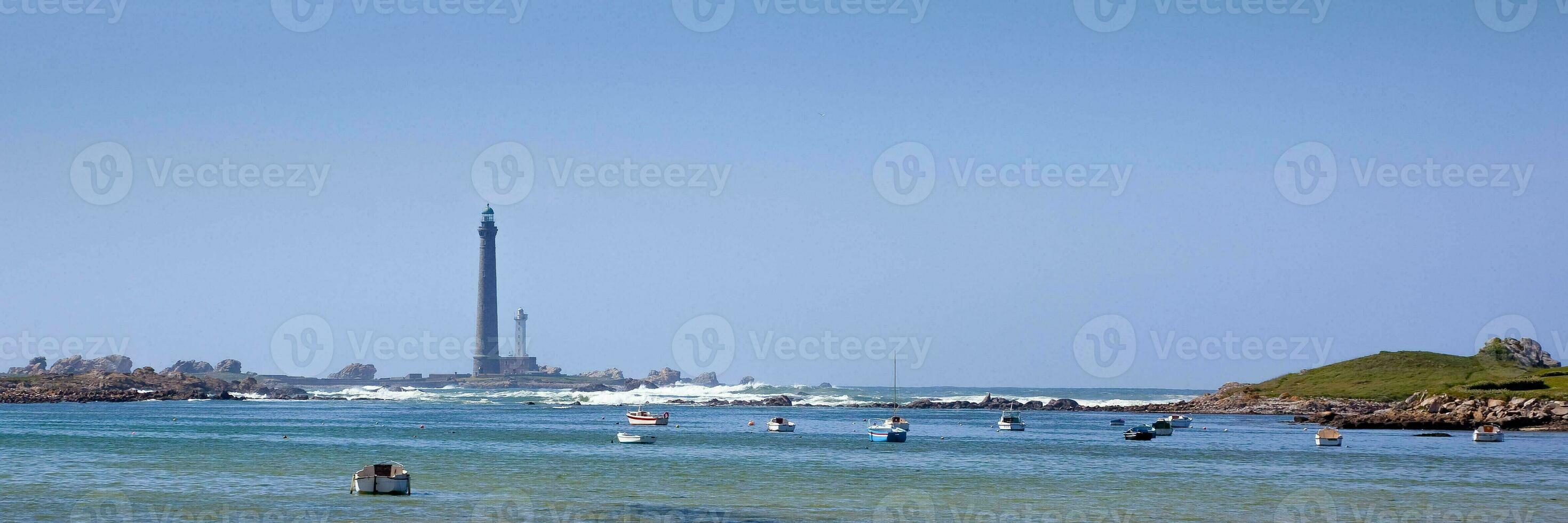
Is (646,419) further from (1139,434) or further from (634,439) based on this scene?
(1139,434)

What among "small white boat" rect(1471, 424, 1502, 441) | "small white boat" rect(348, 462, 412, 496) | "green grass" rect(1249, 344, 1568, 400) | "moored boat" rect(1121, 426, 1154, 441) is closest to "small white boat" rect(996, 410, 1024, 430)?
"moored boat" rect(1121, 426, 1154, 441)

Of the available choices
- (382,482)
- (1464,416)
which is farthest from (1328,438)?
(382,482)

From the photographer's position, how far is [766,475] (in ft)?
228

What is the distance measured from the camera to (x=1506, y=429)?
115125mm

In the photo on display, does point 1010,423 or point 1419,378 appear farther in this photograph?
point 1419,378

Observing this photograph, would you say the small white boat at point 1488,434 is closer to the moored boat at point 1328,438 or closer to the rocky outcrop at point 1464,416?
the moored boat at point 1328,438

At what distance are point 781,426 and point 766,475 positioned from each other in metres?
55.1

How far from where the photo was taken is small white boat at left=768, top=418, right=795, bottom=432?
407ft

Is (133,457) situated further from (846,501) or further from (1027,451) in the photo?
(1027,451)

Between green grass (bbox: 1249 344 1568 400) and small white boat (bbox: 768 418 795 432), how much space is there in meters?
69.1

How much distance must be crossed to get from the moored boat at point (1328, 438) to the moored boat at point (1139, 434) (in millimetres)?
15315

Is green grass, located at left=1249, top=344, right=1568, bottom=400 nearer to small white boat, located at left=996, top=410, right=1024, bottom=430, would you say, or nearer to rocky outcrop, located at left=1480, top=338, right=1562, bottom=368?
rocky outcrop, located at left=1480, top=338, right=1562, bottom=368

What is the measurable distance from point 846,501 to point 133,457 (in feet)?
153

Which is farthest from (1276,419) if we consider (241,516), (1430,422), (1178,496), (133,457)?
(241,516)
